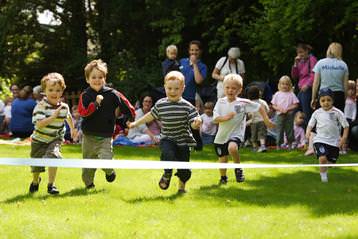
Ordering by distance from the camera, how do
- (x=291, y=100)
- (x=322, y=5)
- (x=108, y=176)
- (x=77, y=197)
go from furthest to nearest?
(x=322, y=5) < (x=291, y=100) < (x=108, y=176) < (x=77, y=197)

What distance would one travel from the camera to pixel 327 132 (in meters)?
9.15

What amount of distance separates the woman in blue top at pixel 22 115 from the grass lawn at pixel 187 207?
6.39 m

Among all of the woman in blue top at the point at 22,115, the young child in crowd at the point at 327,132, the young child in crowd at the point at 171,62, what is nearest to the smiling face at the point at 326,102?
the young child in crowd at the point at 327,132

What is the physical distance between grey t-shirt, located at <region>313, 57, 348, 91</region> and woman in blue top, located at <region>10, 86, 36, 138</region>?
7869 millimetres

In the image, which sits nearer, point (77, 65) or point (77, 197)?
point (77, 197)

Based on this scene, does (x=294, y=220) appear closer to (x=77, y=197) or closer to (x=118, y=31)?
(x=77, y=197)

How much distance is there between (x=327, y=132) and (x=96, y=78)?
3293mm

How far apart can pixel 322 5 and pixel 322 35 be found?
1197 millimetres

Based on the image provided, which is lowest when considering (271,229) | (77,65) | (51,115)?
(271,229)

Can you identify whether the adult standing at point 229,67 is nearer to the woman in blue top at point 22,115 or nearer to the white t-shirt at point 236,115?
the white t-shirt at point 236,115

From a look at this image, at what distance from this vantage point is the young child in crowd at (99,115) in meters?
8.09

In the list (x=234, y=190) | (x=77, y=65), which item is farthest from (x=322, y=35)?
(x=234, y=190)

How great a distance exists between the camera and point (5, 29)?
68.6ft

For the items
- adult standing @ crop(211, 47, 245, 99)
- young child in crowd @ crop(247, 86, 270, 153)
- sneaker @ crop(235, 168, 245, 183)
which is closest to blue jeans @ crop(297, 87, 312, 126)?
young child in crowd @ crop(247, 86, 270, 153)
